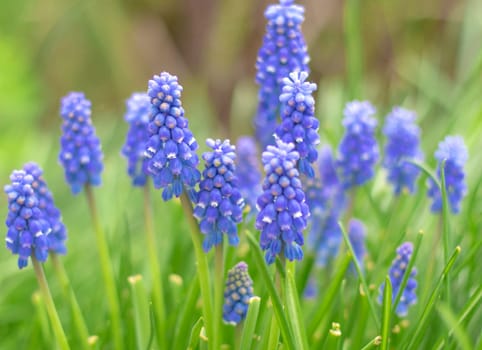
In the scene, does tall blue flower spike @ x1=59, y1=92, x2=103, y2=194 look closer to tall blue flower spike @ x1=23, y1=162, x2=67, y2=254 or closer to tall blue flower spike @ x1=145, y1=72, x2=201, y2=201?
tall blue flower spike @ x1=23, y1=162, x2=67, y2=254

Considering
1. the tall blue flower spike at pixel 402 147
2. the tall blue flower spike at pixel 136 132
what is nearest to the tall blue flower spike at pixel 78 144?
the tall blue flower spike at pixel 136 132

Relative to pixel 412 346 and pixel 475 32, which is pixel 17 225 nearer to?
pixel 412 346

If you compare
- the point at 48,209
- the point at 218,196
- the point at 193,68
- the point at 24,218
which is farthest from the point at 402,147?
the point at 193,68

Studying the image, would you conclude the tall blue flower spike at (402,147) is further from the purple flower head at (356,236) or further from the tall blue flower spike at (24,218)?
the tall blue flower spike at (24,218)

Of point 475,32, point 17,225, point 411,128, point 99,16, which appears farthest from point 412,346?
point 99,16

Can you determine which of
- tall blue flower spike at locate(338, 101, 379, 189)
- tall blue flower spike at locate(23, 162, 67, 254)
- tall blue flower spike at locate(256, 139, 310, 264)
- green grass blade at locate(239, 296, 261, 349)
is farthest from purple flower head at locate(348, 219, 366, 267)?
tall blue flower spike at locate(23, 162, 67, 254)

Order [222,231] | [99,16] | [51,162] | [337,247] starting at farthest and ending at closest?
[99,16]
[51,162]
[337,247]
[222,231]

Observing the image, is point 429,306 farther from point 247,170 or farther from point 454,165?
point 247,170
